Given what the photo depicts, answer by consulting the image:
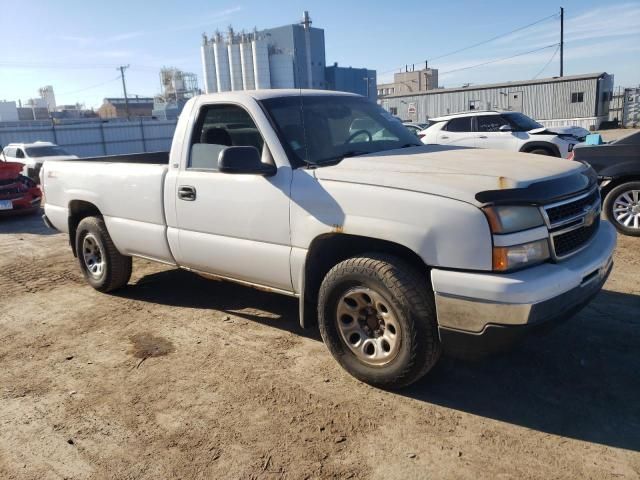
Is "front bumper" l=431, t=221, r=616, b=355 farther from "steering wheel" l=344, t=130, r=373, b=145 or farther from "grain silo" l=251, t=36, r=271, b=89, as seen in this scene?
"grain silo" l=251, t=36, r=271, b=89

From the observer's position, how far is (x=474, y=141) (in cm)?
1398

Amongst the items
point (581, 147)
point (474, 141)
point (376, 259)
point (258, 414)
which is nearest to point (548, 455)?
point (376, 259)

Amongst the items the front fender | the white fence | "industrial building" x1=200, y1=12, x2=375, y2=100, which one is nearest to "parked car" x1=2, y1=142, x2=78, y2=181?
the white fence

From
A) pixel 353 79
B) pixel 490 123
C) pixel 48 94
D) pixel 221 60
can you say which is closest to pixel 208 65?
pixel 221 60

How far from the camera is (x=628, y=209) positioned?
7188 mm

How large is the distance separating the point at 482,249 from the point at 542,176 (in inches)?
28.4

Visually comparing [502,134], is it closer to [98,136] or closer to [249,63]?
[98,136]

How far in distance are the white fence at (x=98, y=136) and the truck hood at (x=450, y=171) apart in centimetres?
2567

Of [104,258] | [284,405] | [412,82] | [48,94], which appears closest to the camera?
[284,405]

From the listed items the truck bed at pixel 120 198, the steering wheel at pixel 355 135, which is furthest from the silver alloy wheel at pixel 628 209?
the truck bed at pixel 120 198

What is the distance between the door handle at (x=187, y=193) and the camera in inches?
173

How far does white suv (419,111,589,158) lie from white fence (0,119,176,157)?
17250 mm

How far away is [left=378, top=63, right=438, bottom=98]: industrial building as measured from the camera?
83562mm

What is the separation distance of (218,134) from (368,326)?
208 centimetres
